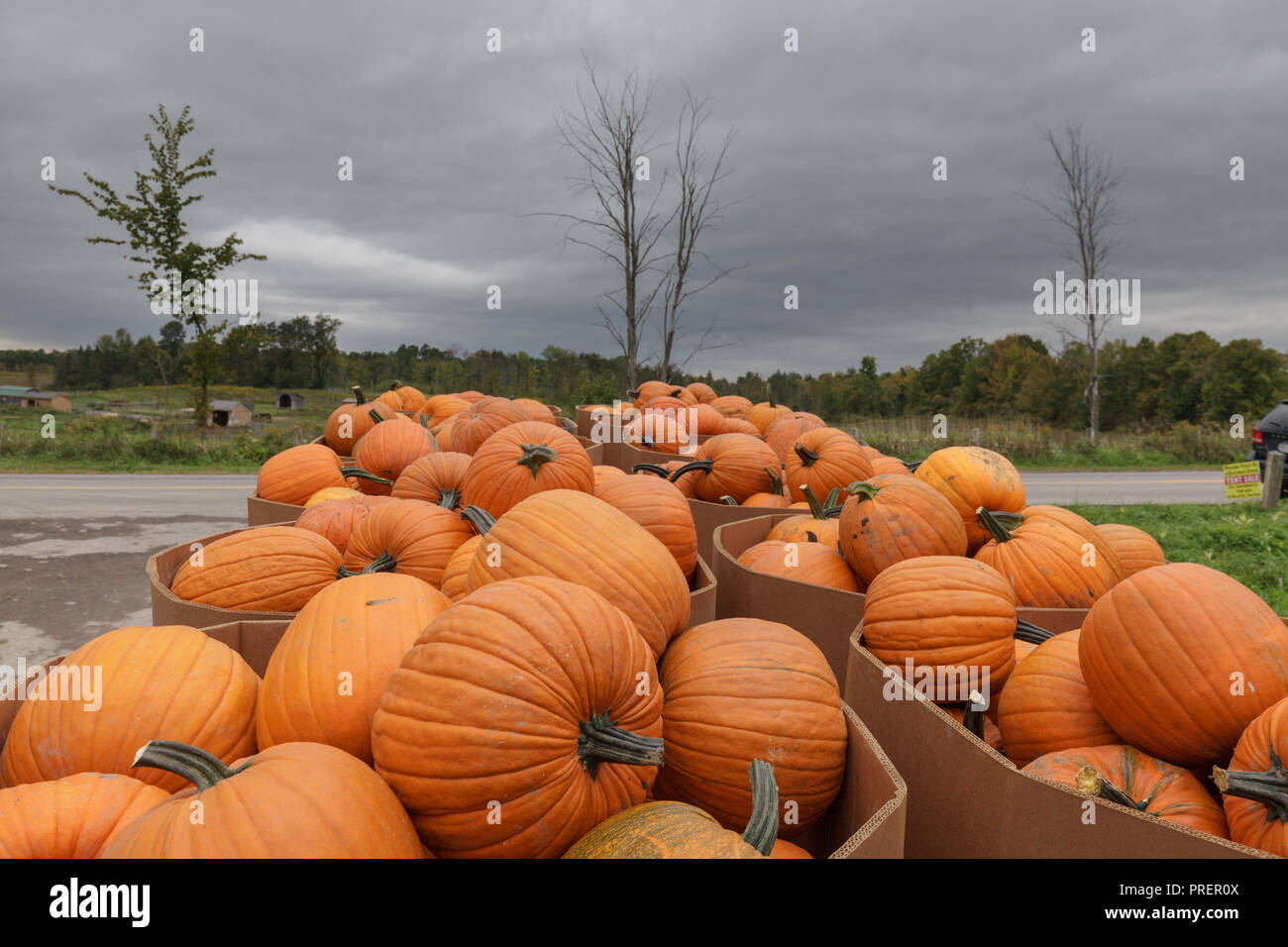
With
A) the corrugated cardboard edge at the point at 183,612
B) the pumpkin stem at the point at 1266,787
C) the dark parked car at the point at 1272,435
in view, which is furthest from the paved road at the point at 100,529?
the pumpkin stem at the point at 1266,787

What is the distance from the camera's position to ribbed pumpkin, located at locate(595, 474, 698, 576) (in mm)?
2619

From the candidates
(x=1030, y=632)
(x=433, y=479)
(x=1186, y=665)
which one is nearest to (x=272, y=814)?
(x=1186, y=665)

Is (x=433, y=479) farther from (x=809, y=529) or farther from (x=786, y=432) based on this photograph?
(x=786, y=432)

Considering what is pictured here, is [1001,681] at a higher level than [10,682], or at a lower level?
lower

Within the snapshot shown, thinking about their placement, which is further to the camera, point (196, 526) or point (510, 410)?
point (196, 526)

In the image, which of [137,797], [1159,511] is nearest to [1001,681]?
[137,797]

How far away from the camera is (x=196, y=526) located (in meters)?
8.12

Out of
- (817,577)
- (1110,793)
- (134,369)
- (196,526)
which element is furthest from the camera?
(134,369)

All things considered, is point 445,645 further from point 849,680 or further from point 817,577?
point 817,577

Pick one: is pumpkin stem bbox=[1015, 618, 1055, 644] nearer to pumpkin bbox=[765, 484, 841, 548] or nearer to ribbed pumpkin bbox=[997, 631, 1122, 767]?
ribbed pumpkin bbox=[997, 631, 1122, 767]

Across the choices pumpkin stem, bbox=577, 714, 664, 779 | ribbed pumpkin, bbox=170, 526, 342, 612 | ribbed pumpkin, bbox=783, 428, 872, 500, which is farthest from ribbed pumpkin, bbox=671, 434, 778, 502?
pumpkin stem, bbox=577, 714, 664, 779

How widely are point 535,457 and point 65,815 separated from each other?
168 cm
